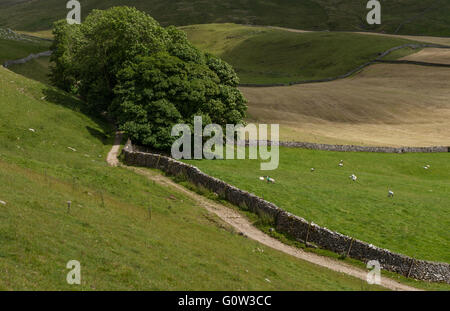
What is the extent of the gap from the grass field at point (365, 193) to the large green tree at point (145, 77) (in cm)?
970

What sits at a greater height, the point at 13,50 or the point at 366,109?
the point at 13,50

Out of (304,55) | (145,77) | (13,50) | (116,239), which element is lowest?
(116,239)

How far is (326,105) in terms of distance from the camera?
10612 cm

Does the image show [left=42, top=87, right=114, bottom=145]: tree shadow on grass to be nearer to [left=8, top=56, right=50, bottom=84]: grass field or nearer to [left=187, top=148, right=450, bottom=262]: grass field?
[left=187, top=148, right=450, bottom=262]: grass field

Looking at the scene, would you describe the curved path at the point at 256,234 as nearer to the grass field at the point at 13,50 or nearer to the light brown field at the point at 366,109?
the light brown field at the point at 366,109

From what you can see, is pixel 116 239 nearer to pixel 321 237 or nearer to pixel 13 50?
pixel 321 237

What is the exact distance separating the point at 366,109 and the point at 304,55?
73890 millimetres

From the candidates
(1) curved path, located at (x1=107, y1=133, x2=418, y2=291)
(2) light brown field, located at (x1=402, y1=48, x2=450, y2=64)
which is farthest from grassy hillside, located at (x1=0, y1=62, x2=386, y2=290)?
(2) light brown field, located at (x1=402, y1=48, x2=450, y2=64)

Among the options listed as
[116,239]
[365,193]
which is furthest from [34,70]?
[116,239]

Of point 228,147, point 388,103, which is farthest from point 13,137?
point 388,103

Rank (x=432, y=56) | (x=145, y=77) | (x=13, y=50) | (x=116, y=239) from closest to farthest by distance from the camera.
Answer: (x=116, y=239), (x=145, y=77), (x=13, y=50), (x=432, y=56)

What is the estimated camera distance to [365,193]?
1780 inches

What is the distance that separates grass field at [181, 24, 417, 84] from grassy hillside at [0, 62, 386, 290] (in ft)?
349

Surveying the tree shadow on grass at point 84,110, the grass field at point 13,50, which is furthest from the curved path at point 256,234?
the grass field at point 13,50
